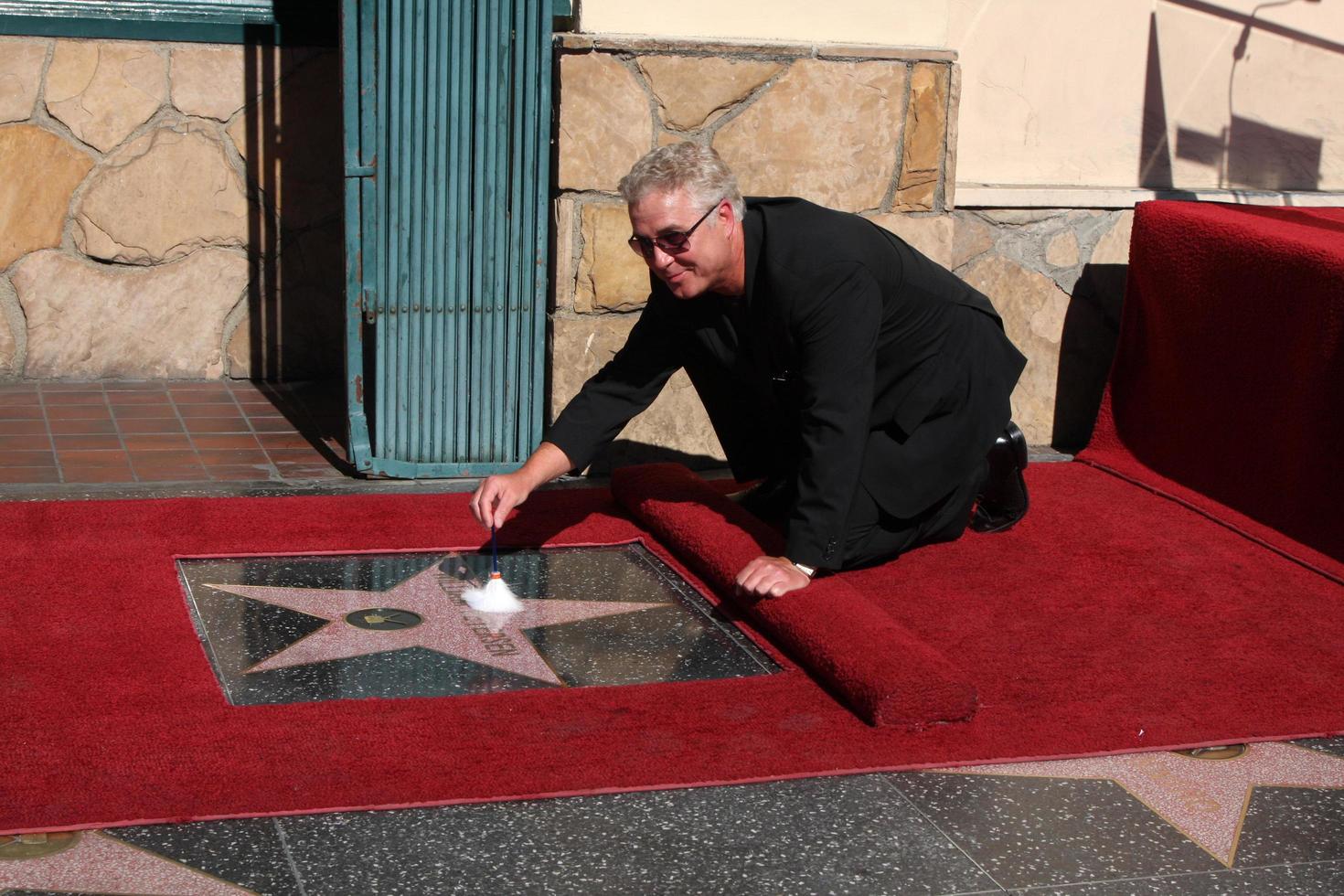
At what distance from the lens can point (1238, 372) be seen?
14.5ft

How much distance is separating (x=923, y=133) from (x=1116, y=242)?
2.92 ft

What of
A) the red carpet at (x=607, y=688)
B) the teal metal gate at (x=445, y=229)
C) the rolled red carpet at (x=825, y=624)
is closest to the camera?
the red carpet at (x=607, y=688)

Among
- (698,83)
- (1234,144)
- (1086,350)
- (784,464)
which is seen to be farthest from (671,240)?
(1234,144)

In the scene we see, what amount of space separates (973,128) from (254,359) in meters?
2.70

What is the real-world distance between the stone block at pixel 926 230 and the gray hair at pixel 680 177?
5.36ft

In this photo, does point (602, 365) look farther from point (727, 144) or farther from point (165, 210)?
point (165, 210)

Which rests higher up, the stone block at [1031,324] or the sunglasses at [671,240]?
the sunglasses at [671,240]

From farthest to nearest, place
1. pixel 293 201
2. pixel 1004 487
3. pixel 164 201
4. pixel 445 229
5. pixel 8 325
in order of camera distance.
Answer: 1. pixel 293 201
2. pixel 164 201
3. pixel 8 325
4. pixel 445 229
5. pixel 1004 487

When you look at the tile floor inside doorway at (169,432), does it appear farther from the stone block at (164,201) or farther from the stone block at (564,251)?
the stone block at (564,251)

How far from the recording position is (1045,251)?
16.8 feet

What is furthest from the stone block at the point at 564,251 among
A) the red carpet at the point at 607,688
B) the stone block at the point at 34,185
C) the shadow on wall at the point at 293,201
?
the stone block at the point at 34,185

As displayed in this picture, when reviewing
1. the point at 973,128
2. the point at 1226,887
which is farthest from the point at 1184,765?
the point at 973,128

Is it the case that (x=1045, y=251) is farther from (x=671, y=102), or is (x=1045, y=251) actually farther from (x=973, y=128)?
(x=671, y=102)

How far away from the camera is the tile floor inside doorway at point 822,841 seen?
7.30 feet
